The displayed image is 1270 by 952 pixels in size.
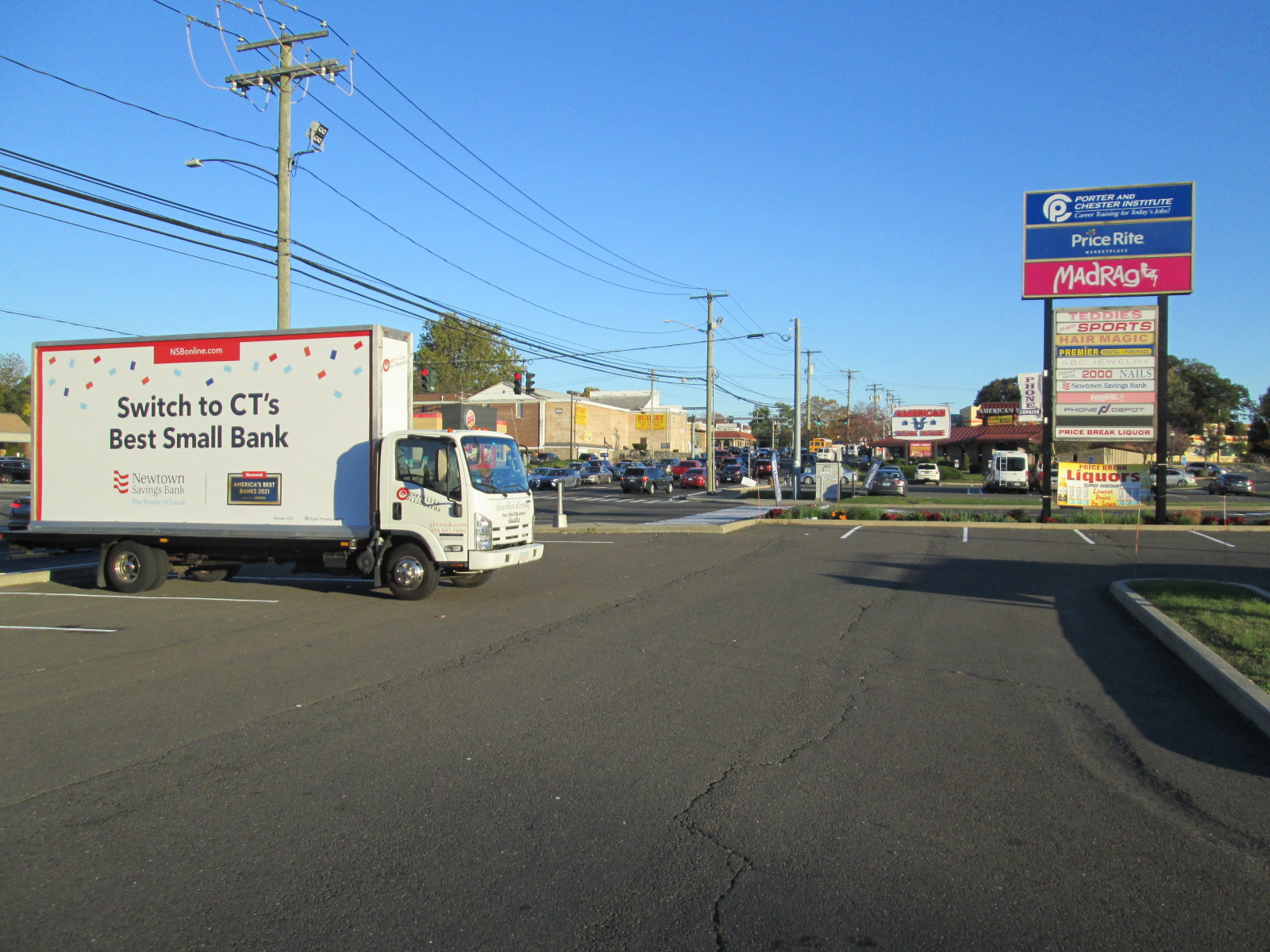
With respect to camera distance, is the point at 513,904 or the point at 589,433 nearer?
the point at 513,904

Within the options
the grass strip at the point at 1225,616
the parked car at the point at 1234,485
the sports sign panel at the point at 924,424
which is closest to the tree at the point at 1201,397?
the sports sign panel at the point at 924,424

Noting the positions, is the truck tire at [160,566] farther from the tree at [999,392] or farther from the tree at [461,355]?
the tree at [999,392]

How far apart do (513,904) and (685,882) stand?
0.82 metres

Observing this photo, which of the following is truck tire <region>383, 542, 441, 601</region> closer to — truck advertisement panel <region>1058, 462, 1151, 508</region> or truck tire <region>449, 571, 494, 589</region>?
truck tire <region>449, 571, 494, 589</region>

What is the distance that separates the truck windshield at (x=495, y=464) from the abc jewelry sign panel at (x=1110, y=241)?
60.5 feet

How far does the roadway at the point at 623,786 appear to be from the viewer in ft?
12.9

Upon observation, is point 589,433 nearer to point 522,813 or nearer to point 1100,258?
point 1100,258

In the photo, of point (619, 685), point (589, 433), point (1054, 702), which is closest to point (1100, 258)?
point (1054, 702)

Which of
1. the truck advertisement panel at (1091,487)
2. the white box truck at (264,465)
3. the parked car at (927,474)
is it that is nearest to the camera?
the white box truck at (264,465)

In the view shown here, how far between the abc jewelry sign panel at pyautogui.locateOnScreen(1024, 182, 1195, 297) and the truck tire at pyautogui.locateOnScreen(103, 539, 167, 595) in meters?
23.1

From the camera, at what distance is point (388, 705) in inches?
287

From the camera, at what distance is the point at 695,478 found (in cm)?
5256

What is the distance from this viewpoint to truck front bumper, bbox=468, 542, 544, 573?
12102mm

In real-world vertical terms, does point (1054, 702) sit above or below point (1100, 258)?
below
